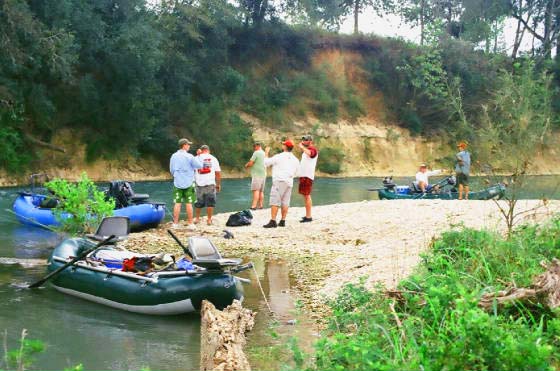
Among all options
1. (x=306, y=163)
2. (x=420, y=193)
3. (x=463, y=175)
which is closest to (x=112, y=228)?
(x=306, y=163)

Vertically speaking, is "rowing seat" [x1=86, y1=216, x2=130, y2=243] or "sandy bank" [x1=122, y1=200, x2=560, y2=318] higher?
"rowing seat" [x1=86, y1=216, x2=130, y2=243]

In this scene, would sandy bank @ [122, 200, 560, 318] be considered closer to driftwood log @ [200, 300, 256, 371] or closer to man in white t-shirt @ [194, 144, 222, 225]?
man in white t-shirt @ [194, 144, 222, 225]

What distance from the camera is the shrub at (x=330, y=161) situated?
123ft

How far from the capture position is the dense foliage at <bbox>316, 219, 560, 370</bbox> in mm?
4281

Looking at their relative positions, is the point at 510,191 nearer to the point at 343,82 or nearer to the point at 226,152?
the point at 226,152

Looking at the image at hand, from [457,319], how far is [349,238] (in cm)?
814

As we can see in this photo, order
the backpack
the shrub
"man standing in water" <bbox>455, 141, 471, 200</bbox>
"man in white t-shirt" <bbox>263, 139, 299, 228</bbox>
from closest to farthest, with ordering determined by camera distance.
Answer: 1. "man in white t-shirt" <bbox>263, 139, 299, 228</bbox>
2. the backpack
3. "man standing in water" <bbox>455, 141, 471, 200</bbox>
4. the shrub

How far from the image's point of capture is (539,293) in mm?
5332

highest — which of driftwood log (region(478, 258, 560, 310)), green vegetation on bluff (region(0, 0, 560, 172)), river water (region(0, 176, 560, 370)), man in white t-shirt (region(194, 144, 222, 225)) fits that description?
green vegetation on bluff (region(0, 0, 560, 172))

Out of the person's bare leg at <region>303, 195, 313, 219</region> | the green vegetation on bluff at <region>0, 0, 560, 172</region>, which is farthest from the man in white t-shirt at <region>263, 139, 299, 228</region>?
the green vegetation on bluff at <region>0, 0, 560, 172</region>

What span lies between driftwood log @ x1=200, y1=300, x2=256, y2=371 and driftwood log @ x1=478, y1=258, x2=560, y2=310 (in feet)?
6.31

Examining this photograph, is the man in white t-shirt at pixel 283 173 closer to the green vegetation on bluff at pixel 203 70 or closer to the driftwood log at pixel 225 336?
the green vegetation on bluff at pixel 203 70

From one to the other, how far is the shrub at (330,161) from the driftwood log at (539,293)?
31.8 meters

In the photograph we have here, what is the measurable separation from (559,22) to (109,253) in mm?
43303
